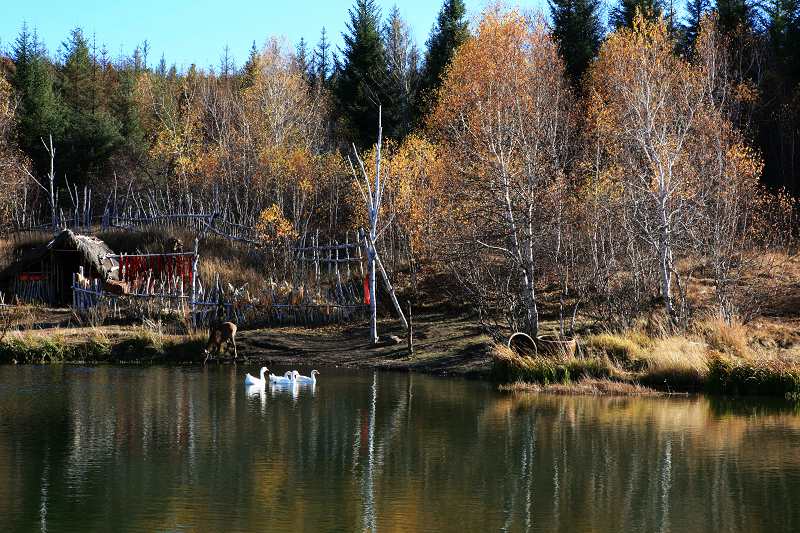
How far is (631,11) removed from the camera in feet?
155

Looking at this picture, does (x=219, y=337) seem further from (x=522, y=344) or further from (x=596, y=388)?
(x=596, y=388)

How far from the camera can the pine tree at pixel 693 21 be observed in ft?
153

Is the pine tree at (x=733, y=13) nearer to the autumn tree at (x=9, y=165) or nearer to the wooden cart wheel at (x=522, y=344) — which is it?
the wooden cart wheel at (x=522, y=344)

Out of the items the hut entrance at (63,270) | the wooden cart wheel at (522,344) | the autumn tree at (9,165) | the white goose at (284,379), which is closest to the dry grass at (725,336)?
the wooden cart wheel at (522,344)

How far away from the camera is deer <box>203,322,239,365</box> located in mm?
27172

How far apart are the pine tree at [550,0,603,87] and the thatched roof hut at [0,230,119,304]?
23465mm

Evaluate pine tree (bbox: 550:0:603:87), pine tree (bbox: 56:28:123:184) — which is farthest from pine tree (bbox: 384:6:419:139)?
pine tree (bbox: 56:28:123:184)

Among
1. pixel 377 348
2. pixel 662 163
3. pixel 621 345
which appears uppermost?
pixel 662 163

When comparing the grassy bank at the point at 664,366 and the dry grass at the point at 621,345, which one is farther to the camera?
the dry grass at the point at 621,345

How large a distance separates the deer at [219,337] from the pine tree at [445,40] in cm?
2361

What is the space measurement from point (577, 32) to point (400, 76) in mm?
8520

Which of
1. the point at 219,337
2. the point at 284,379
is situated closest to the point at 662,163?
the point at 219,337

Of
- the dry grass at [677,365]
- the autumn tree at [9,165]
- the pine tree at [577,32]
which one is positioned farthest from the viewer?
the pine tree at [577,32]

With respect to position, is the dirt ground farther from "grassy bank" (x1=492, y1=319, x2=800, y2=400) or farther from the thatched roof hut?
the thatched roof hut
